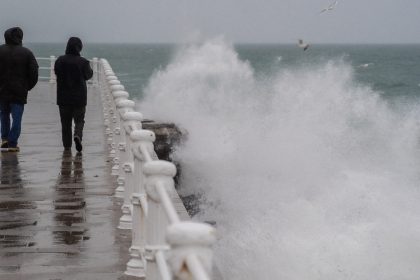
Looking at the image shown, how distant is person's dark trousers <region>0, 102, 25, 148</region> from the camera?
12656mm

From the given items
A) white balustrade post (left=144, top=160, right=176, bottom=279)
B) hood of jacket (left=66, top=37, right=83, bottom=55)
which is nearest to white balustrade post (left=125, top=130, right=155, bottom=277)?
white balustrade post (left=144, top=160, right=176, bottom=279)

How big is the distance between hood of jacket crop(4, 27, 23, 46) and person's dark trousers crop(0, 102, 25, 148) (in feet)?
2.58

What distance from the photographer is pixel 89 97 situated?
23156mm

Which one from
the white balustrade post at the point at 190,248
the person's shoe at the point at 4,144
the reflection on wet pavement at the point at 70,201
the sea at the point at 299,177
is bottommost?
the sea at the point at 299,177

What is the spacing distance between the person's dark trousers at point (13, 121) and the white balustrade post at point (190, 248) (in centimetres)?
974

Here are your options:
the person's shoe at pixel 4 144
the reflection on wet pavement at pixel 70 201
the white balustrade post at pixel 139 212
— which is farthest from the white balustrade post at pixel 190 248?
the person's shoe at pixel 4 144

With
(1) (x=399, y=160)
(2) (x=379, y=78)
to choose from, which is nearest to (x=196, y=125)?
(1) (x=399, y=160)

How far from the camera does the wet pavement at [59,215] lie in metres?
6.56

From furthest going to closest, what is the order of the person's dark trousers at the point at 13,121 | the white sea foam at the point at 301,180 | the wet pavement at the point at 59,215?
the person's dark trousers at the point at 13,121
the white sea foam at the point at 301,180
the wet pavement at the point at 59,215

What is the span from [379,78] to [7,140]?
231 feet

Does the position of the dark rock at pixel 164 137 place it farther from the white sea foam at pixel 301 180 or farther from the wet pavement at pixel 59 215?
the wet pavement at pixel 59 215

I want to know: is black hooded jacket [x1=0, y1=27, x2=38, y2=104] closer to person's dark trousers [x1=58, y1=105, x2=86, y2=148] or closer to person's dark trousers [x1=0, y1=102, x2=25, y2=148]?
person's dark trousers [x1=0, y1=102, x2=25, y2=148]

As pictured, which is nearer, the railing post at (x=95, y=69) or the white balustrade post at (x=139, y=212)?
the white balustrade post at (x=139, y=212)

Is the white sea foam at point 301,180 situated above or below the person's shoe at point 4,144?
below
